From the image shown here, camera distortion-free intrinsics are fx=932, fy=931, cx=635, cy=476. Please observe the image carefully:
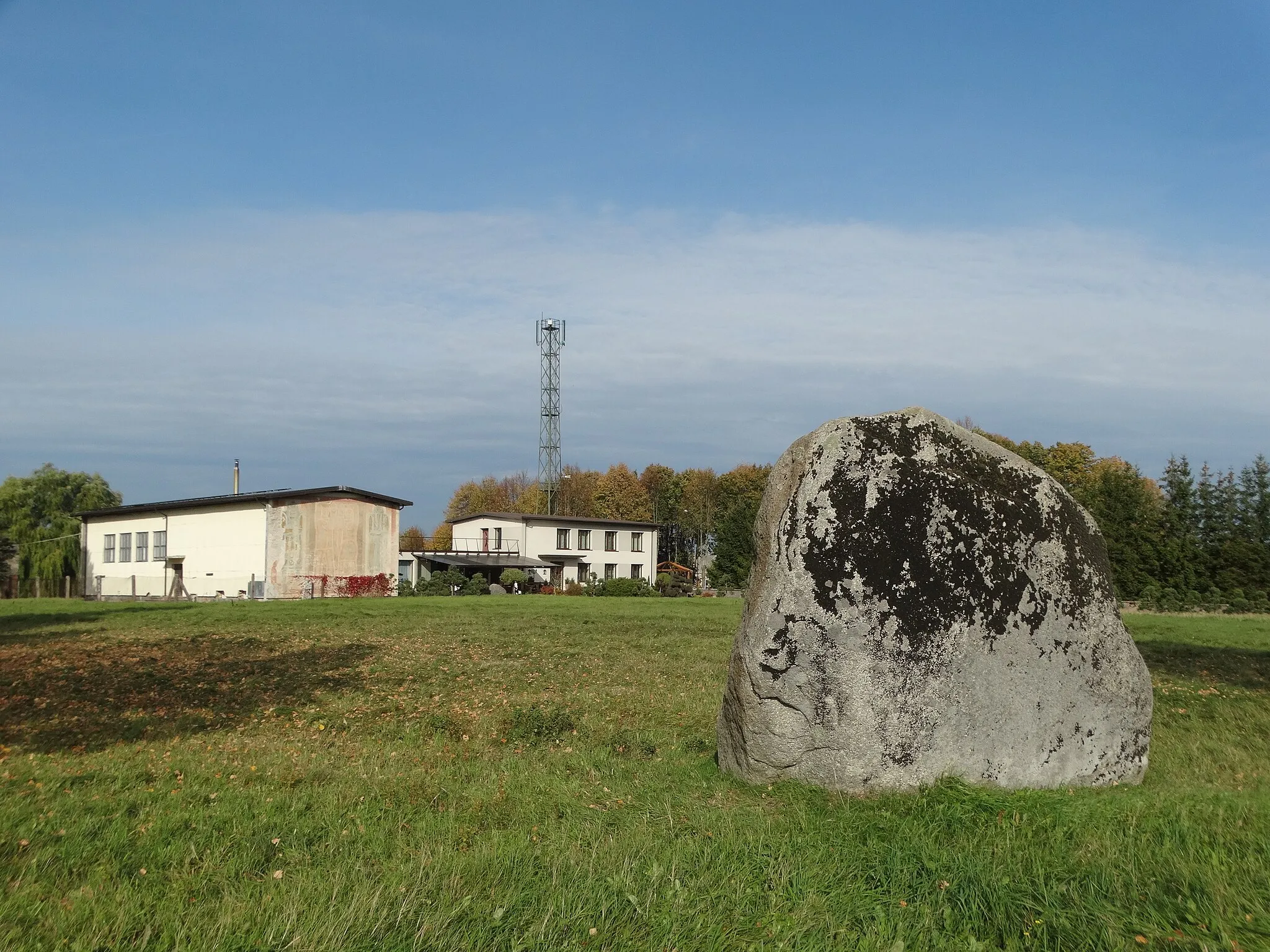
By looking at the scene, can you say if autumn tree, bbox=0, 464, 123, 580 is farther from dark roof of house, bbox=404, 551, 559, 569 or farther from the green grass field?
the green grass field

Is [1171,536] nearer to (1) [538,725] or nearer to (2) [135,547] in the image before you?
(1) [538,725]

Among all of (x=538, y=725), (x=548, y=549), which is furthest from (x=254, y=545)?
(x=538, y=725)

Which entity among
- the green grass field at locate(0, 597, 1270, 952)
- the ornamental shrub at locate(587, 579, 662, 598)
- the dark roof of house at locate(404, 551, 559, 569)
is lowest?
the ornamental shrub at locate(587, 579, 662, 598)

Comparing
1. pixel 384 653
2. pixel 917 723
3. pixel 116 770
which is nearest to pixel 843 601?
pixel 917 723

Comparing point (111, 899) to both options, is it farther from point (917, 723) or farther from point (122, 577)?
point (122, 577)

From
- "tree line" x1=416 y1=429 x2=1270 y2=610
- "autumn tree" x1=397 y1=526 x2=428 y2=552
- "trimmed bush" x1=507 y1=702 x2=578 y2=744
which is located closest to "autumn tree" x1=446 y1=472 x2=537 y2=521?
"autumn tree" x1=397 y1=526 x2=428 y2=552

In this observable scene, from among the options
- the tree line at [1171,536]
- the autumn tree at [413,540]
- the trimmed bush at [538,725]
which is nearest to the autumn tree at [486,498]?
the autumn tree at [413,540]

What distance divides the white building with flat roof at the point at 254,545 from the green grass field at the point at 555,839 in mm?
41164

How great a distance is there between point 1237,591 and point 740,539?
36388 millimetres

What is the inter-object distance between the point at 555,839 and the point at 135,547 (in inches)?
→ 2437

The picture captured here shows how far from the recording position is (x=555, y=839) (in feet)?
20.0

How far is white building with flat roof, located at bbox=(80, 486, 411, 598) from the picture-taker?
2085 inches

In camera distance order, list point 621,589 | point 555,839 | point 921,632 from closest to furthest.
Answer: point 555,839, point 921,632, point 621,589

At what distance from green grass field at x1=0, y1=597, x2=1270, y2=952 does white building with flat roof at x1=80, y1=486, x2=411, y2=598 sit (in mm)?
41164
